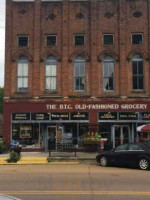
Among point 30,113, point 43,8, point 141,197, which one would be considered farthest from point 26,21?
point 141,197

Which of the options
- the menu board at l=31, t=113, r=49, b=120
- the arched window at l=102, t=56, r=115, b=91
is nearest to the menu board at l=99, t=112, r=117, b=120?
the arched window at l=102, t=56, r=115, b=91

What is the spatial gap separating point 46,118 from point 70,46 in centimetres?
664

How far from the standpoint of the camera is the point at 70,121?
3300 centimetres

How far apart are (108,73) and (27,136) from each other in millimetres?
8813

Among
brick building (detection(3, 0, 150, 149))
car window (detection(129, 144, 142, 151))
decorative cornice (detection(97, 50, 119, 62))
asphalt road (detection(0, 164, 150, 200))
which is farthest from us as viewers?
decorative cornice (detection(97, 50, 119, 62))

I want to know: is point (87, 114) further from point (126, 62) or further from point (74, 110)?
point (126, 62)

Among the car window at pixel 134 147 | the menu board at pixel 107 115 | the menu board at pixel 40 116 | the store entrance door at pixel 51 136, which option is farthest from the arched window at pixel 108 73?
the car window at pixel 134 147

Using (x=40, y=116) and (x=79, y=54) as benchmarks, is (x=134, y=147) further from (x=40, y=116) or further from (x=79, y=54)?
(x=79, y=54)

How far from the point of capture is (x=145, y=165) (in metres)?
19.9

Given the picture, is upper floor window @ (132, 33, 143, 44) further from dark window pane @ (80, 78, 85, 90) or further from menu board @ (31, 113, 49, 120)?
menu board @ (31, 113, 49, 120)

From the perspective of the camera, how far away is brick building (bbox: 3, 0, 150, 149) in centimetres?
3319

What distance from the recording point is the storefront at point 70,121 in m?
33.1

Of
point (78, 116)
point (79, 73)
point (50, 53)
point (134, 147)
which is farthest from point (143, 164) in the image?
point (50, 53)

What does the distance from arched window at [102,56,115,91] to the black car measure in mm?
12817
